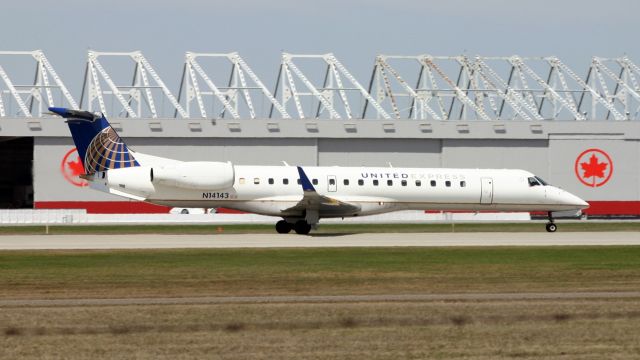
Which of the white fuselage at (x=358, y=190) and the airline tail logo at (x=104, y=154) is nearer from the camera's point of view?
the airline tail logo at (x=104, y=154)

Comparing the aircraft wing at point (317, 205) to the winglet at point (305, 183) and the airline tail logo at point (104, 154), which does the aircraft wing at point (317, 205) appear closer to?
the winglet at point (305, 183)

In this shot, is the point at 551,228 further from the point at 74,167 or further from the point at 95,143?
the point at 74,167

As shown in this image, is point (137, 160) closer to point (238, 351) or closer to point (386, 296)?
point (386, 296)

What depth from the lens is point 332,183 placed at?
43.5 metres

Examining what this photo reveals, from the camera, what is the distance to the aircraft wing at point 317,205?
134ft

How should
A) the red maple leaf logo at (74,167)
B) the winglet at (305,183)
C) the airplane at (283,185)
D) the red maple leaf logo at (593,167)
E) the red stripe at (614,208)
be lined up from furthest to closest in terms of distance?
the red maple leaf logo at (593,167) < the red stripe at (614,208) < the red maple leaf logo at (74,167) < the airplane at (283,185) < the winglet at (305,183)

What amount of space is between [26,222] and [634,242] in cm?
3381

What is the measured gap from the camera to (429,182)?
44.8 m

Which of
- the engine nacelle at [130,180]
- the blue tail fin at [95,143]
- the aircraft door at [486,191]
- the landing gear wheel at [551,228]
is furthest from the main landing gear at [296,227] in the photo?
the landing gear wheel at [551,228]

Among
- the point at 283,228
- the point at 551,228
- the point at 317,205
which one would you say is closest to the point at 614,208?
the point at 551,228

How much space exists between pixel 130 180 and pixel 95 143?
2.22m

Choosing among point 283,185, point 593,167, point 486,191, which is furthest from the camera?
point 593,167

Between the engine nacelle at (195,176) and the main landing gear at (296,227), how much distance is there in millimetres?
3043

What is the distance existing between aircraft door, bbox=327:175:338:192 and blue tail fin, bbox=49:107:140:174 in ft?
27.1
